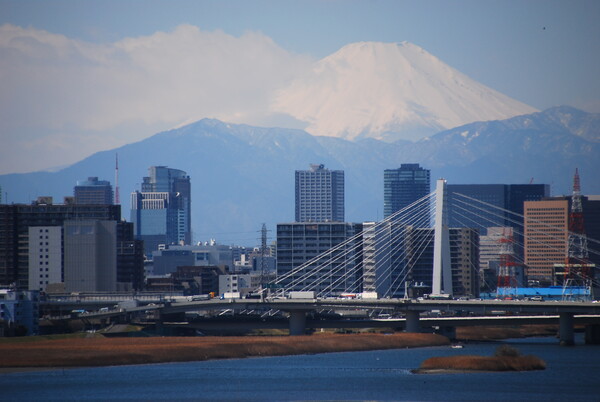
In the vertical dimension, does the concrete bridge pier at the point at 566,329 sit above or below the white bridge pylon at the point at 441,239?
below

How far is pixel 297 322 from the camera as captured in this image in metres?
157

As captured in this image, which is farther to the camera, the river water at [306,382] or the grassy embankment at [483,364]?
the grassy embankment at [483,364]

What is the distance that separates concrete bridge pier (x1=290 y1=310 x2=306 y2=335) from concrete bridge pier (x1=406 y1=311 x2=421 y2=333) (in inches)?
523

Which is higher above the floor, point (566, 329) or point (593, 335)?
point (566, 329)

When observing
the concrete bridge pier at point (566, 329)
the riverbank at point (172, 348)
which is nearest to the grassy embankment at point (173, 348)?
the riverbank at point (172, 348)

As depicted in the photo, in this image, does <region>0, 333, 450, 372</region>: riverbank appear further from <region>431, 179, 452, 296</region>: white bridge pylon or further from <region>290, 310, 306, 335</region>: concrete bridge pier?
<region>290, 310, 306, 335</region>: concrete bridge pier

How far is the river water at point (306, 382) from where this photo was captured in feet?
296

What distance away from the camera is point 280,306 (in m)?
156

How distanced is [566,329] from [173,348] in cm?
4602

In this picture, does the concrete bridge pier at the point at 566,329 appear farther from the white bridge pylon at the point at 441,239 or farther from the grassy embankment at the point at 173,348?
the white bridge pylon at the point at 441,239

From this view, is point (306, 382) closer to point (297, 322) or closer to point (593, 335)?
point (297, 322)

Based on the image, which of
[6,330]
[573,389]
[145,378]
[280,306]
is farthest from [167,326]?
[573,389]

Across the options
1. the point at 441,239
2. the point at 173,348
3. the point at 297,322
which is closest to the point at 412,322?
the point at 441,239

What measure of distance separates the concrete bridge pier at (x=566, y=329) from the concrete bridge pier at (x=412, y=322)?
18143mm
